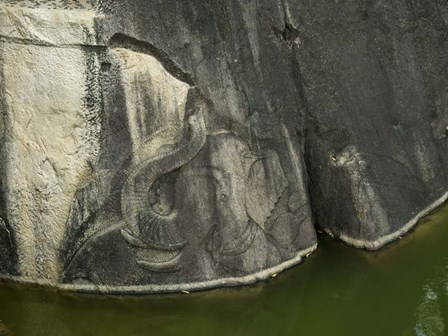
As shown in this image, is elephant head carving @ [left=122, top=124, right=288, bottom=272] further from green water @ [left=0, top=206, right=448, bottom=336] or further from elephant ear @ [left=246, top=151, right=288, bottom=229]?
green water @ [left=0, top=206, right=448, bottom=336]

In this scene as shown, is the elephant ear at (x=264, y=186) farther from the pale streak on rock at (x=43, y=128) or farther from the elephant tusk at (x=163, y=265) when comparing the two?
the pale streak on rock at (x=43, y=128)

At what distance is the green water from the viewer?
15.0 ft

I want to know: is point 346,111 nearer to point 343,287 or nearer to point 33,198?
point 343,287

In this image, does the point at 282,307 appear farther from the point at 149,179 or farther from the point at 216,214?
the point at 149,179

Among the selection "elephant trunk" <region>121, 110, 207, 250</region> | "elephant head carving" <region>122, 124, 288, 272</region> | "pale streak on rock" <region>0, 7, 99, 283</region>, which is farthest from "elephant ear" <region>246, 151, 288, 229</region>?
"pale streak on rock" <region>0, 7, 99, 283</region>

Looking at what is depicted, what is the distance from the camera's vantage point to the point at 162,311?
4652mm

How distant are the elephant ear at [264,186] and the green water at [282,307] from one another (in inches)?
16.2

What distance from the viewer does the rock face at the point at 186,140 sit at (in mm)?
4469

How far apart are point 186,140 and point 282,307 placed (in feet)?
3.61

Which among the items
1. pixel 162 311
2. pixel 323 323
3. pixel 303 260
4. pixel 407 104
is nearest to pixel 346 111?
pixel 407 104

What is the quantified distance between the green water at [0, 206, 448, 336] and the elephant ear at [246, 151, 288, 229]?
0.41 metres

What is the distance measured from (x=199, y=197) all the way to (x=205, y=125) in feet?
1.33

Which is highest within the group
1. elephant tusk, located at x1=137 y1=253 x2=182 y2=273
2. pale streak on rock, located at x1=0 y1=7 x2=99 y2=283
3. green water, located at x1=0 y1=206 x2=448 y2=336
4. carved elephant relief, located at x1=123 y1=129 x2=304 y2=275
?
pale streak on rock, located at x1=0 y1=7 x2=99 y2=283

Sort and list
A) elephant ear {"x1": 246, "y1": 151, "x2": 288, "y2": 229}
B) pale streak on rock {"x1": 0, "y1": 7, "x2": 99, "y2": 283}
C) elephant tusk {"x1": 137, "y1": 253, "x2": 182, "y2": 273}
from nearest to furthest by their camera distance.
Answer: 1. pale streak on rock {"x1": 0, "y1": 7, "x2": 99, "y2": 283}
2. elephant tusk {"x1": 137, "y1": 253, "x2": 182, "y2": 273}
3. elephant ear {"x1": 246, "y1": 151, "x2": 288, "y2": 229}
